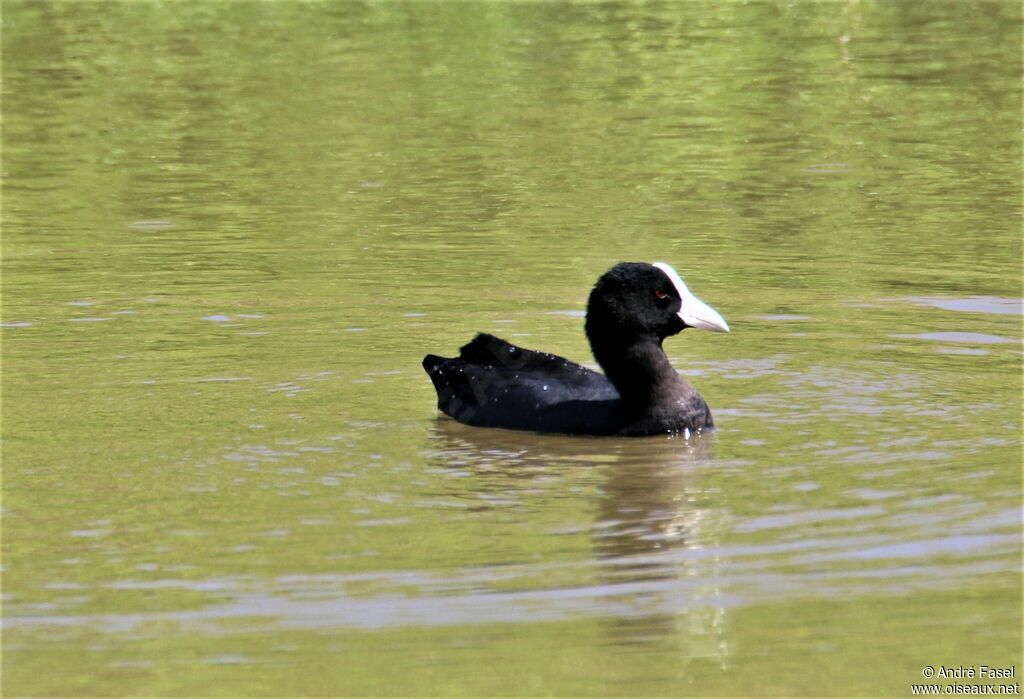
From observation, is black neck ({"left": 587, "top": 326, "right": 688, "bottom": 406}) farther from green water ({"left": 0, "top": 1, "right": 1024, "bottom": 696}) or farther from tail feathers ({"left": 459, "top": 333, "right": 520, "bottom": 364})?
tail feathers ({"left": 459, "top": 333, "right": 520, "bottom": 364})

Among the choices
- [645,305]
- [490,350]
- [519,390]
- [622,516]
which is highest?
[645,305]

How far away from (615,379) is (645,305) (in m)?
0.43

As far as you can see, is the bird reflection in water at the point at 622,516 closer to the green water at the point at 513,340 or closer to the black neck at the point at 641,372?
the green water at the point at 513,340

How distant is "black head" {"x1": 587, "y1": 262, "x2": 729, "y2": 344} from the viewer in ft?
32.5

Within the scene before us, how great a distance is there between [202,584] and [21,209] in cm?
963

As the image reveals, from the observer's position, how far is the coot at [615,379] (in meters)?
9.73

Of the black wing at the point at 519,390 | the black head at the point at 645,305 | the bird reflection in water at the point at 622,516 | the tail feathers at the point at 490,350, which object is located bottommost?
→ the bird reflection in water at the point at 622,516

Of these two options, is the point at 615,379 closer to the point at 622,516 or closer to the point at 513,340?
the point at 622,516

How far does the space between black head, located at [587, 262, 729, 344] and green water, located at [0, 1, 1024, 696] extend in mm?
593

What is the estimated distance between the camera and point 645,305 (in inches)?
391

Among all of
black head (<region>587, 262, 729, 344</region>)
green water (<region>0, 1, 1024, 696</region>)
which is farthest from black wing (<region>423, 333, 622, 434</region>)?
black head (<region>587, 262, 729, 344</region>)

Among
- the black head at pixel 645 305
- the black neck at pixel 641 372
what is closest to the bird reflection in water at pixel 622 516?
the black neck at pixel 641 372

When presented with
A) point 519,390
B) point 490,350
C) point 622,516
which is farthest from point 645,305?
point 622,516

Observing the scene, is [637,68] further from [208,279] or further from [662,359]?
[662,359]
